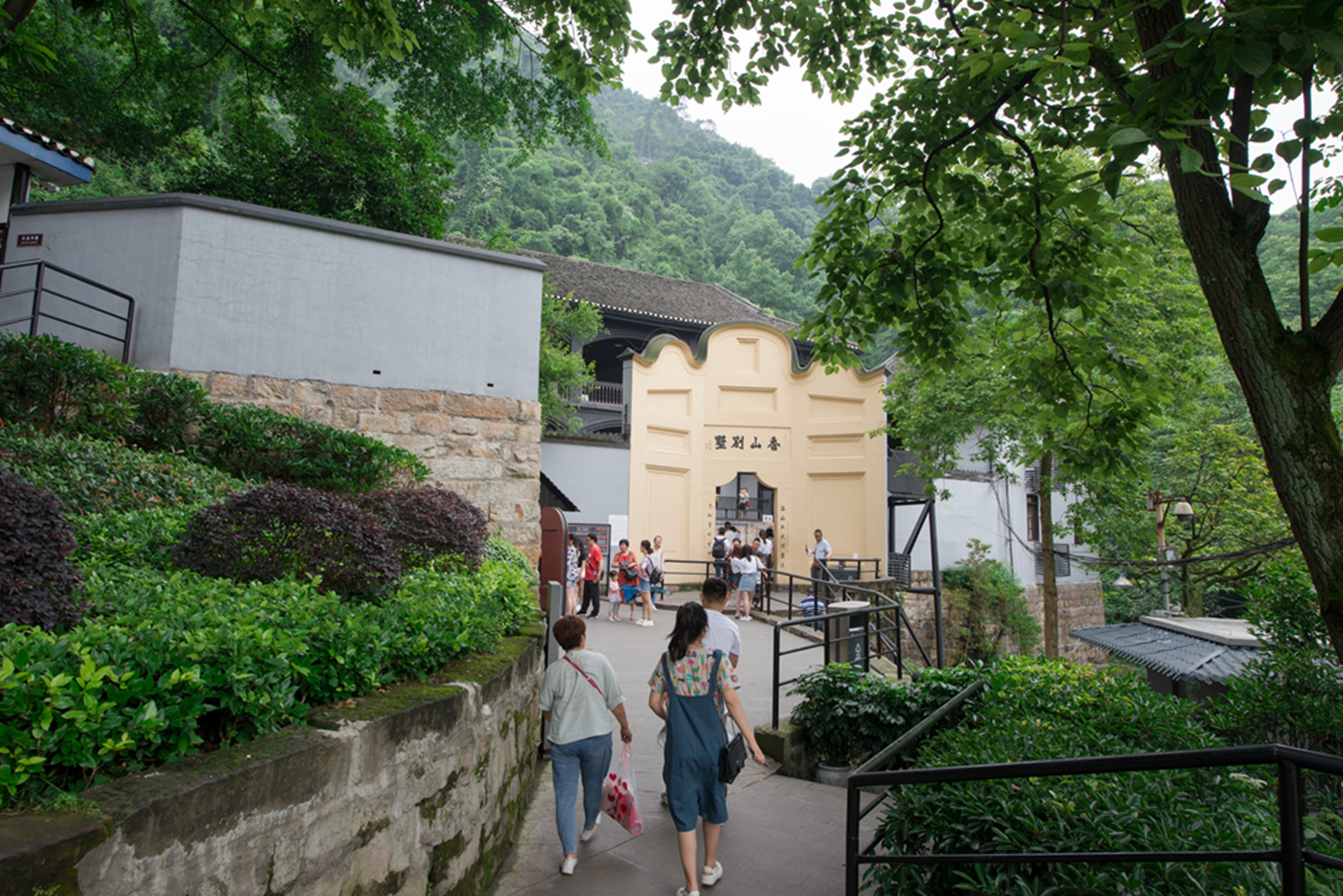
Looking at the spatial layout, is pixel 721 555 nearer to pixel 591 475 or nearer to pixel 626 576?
pixel 591 475

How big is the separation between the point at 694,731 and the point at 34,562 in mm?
3027

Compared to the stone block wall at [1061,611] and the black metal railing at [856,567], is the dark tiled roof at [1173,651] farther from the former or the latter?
the black metal railing at [856,567]

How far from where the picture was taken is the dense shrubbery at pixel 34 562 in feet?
9.57

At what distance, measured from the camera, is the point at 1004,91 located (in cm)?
480

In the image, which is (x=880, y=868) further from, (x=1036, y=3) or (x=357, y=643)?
(x=1036, y=3)

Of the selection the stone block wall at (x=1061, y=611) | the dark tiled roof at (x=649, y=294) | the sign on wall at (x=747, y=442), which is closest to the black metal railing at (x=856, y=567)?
the stone block wall at (x=1061, y=611)

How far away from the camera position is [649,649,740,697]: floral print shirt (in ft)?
14.0

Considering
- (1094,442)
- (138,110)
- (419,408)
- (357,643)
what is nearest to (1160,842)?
(357,643)

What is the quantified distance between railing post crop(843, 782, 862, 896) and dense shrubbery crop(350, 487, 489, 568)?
144 inches

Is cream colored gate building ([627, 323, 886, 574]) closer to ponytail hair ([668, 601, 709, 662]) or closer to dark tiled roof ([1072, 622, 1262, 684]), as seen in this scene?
dark tiled roof ([1072, 622, 1262, 684])

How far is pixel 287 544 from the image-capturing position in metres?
4.44

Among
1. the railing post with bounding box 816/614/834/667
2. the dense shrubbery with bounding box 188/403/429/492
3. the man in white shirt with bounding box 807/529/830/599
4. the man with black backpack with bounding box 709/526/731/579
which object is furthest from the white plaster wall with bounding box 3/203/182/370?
the man in white shirt with bounding box 807/529/830/599

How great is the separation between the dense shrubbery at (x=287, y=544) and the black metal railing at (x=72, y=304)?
5158 mm

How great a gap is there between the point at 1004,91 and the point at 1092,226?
1.30 metres
